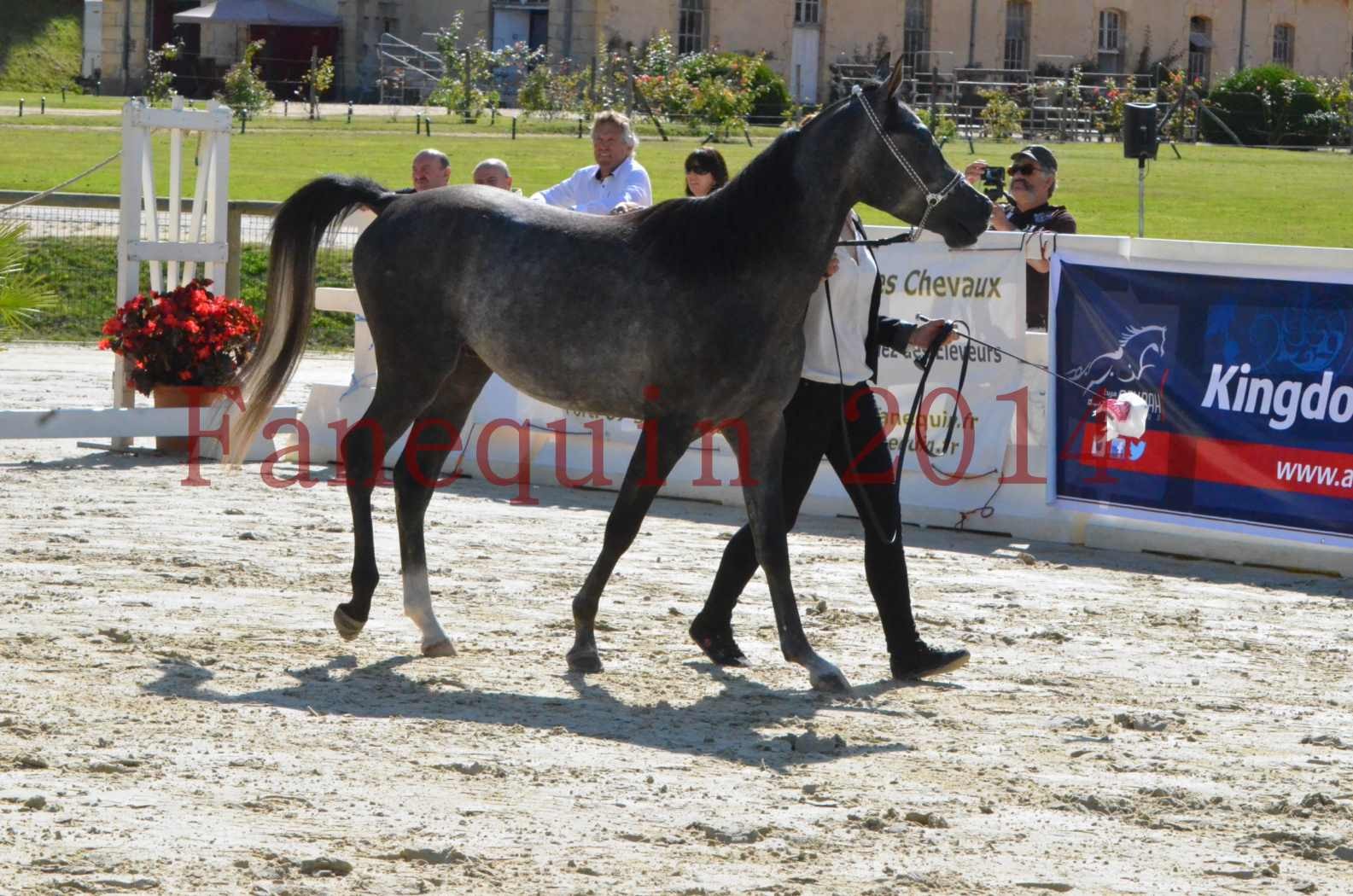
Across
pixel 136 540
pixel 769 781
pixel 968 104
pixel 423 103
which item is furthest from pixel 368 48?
pixel 769 781

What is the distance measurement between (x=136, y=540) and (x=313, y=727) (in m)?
3.50

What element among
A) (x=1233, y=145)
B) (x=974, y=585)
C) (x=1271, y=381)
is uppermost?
(x=1233, y=145)

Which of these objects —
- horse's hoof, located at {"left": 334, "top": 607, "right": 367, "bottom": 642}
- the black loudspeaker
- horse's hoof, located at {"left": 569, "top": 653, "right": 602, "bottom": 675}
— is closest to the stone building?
the black loudspeaker

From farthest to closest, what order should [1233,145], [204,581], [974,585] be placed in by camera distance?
1. [1233,145]
2. [974,585]
3. [204,581]

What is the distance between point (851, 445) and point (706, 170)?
Answer: 2.15m

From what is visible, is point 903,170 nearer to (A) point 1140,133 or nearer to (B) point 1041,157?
(B) point 1041,157

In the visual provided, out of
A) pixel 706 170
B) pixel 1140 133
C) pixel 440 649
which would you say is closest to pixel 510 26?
pixel 1140 133

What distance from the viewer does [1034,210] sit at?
10.5 metres

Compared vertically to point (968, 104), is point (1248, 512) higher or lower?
lower

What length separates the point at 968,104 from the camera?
49625 millimetres

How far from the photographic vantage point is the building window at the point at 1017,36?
5753cm

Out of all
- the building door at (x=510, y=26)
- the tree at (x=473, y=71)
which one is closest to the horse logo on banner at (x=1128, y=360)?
the tree at (x=473, y=71)

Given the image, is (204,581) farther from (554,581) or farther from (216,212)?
(216,212)

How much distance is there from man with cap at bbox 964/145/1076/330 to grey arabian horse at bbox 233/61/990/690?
12.6 feet
